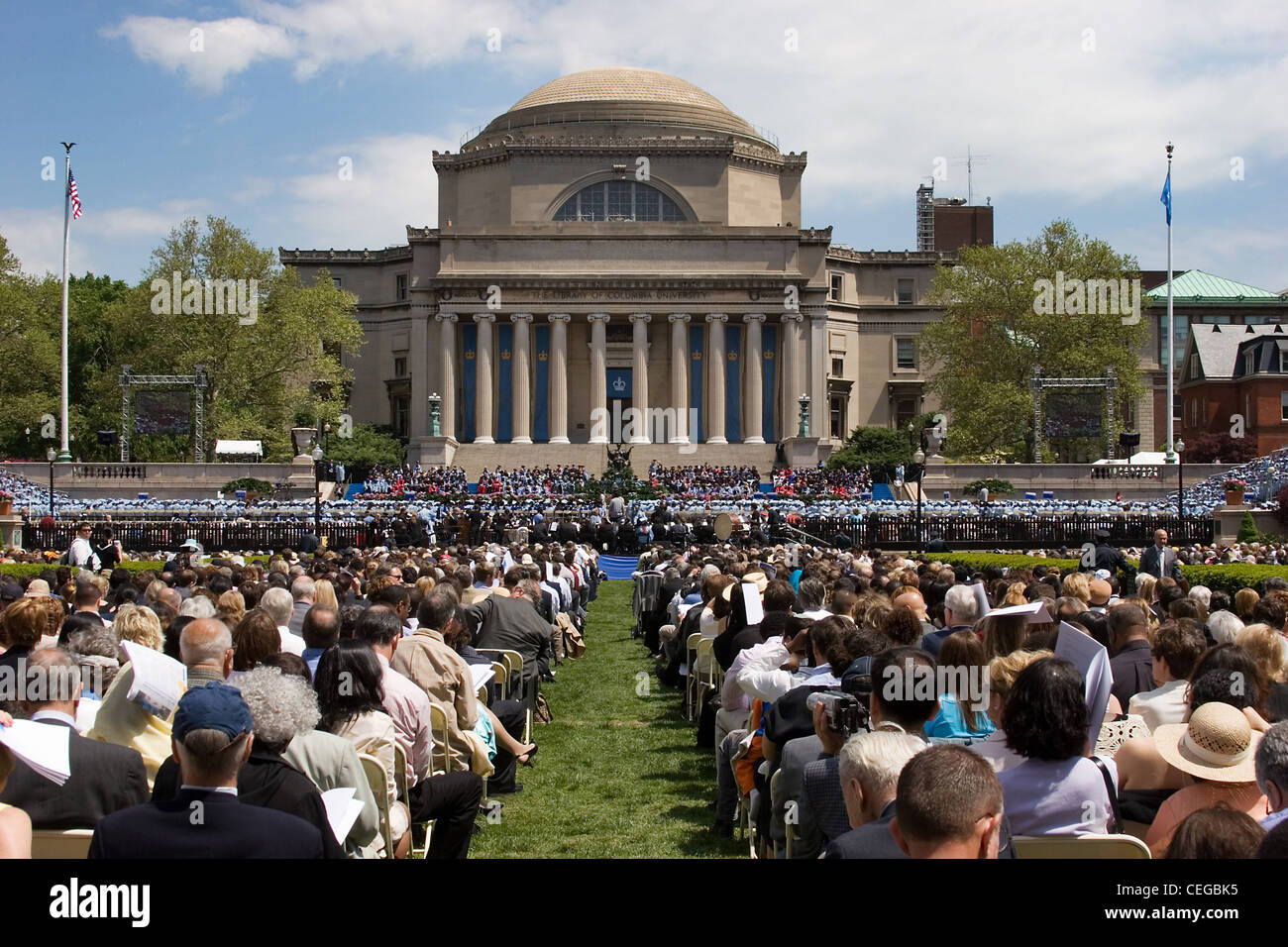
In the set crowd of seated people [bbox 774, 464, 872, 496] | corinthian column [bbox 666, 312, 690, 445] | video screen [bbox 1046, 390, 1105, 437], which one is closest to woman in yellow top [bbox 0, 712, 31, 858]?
crowd of seated people [bbox 774, 464, 872, 496]

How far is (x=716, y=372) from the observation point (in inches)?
2876

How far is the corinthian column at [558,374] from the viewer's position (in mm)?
72644

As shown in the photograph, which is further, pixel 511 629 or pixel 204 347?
pixel 204 347

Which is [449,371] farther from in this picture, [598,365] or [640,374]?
[640,374]

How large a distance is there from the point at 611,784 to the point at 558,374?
61721 mm

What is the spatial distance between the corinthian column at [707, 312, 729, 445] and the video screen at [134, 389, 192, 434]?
29488 mm

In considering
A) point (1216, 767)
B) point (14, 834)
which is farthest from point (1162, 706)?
point (14, 834)

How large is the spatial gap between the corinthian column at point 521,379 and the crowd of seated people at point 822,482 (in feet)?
56.8

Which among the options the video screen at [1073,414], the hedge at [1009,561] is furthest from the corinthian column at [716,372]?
the hedge at [1009,561]

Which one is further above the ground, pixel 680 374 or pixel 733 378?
pixel 680 374

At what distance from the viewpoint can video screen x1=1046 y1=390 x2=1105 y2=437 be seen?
6059 cm

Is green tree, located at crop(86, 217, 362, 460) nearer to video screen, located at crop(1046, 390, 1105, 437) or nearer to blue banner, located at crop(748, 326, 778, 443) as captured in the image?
blue banner, located at crop(748, 326, 778, 443)
